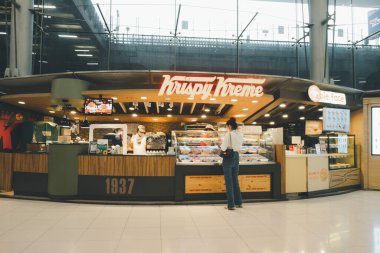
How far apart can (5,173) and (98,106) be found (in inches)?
121

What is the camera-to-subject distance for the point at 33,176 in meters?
7.04

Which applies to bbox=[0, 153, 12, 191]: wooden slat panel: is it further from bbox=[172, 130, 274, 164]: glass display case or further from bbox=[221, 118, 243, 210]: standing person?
bbox=[221, 118, 243, 210]: standing person

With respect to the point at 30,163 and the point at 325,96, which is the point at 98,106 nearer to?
the point at 30,163

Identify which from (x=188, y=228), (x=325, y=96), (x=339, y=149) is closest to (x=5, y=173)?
(x=188, y=228)

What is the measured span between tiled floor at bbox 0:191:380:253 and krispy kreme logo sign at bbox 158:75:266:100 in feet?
9.55

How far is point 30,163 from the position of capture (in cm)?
709

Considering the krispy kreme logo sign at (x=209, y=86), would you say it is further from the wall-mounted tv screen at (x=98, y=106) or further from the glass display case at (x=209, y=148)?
the wall-mounted tv screen at (x=98, y=106)

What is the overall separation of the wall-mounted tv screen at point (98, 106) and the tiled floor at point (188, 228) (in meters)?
2.75

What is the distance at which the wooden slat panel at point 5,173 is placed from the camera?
7.54 metres

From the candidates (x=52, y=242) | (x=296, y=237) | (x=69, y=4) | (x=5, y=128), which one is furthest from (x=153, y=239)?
(x=69, y=4)

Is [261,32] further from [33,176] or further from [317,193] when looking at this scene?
[33,176]

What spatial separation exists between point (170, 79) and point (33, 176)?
14.0 feet

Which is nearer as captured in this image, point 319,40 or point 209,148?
point 209,148

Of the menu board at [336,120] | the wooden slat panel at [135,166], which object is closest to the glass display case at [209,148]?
the wooden slat panel at [135,166]
